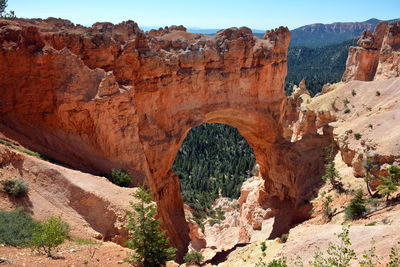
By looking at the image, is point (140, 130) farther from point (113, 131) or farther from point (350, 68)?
point (350, 68)

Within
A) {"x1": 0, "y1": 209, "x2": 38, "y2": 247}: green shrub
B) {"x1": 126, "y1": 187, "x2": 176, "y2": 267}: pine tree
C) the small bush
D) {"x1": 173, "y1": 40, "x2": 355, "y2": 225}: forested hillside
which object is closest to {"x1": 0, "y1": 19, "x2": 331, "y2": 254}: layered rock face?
the small bush

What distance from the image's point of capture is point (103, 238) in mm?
18125

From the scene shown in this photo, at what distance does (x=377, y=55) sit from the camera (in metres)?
59.5

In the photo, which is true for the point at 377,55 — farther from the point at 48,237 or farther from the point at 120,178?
the point at 48,237

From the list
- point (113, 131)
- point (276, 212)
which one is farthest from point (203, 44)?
point (276, 212)

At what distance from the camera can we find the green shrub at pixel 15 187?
1667 centimetres

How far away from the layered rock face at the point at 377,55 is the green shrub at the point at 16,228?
171 ft

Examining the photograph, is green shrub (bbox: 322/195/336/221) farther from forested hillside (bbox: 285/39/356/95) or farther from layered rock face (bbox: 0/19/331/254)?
forested hillside (bbox: 285/39/356/95)

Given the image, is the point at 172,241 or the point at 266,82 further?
the point at 266,82

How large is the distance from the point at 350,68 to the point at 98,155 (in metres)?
52.0

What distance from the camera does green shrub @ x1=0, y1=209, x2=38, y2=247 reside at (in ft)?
46.0

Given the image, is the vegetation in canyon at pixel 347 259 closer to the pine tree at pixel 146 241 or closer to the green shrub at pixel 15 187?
the pine tree at pixel 146 241

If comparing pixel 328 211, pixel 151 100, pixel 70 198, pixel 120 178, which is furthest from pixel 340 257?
pixel 151 100

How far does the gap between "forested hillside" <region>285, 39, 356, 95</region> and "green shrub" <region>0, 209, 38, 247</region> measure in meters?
99.8
